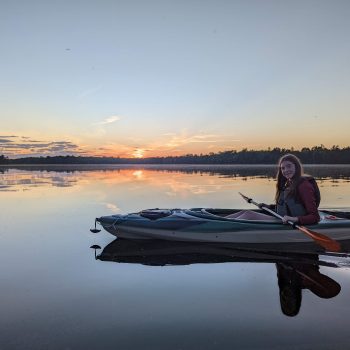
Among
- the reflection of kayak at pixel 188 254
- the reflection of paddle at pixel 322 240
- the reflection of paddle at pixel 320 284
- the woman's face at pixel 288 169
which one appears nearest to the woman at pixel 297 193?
the woman's face at pixel 288 169

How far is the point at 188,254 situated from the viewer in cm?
698

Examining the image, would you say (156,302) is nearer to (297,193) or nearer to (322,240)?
(322,240)

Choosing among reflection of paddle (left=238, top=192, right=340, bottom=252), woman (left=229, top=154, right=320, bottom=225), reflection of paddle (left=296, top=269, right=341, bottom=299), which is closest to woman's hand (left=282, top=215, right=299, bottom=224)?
woman (left=229, top=154, right=320, bottom=225)

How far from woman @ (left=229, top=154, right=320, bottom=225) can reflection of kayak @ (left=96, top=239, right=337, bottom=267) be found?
72 centimetres

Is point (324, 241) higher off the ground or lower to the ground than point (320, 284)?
higher

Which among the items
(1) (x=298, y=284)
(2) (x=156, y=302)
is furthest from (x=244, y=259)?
(2) (x=156, y=302)

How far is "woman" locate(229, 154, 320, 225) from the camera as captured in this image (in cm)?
668

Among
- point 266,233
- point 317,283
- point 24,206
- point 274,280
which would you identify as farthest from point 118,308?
point 24,206

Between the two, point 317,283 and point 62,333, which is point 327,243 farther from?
point 62,333

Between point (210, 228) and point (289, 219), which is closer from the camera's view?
point (289, 219)

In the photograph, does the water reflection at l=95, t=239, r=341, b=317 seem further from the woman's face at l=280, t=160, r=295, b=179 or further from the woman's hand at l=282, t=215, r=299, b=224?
the woman's face at l=280, t=160, r=295, b=179

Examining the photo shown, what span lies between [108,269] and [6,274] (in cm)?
161

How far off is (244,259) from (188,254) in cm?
108

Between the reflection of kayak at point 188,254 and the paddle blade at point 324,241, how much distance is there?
0.89ft
